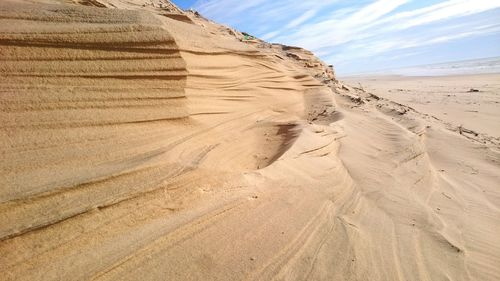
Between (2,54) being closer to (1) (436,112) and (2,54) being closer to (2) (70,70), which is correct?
(2) (70,70)

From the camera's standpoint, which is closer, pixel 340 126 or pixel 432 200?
pixel 432 200

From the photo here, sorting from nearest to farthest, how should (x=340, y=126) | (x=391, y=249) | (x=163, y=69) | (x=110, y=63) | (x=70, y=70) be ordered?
(x=391, y=249) → (x=70, y=70) → (x=110, y=63) → (x=163, y=69) → (x=340, y=126)

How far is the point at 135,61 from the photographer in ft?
10.00

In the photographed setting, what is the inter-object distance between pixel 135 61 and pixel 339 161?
2198 mm

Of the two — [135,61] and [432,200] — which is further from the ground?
[135,61]

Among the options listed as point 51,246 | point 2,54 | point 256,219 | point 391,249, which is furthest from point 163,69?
point 391,249

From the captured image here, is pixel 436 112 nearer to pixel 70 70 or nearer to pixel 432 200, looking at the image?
pixel 432 200

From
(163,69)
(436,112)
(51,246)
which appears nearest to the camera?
(51,246)

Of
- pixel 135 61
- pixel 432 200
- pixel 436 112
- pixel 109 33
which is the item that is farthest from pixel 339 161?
pixel 436 112

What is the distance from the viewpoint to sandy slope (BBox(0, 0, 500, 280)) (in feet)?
6.49

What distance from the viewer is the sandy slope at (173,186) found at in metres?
1.98

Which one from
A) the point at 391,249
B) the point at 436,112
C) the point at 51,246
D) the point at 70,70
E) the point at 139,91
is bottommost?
the point at 436,112

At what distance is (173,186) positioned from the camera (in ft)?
8.04

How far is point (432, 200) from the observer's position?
10.9 feet
